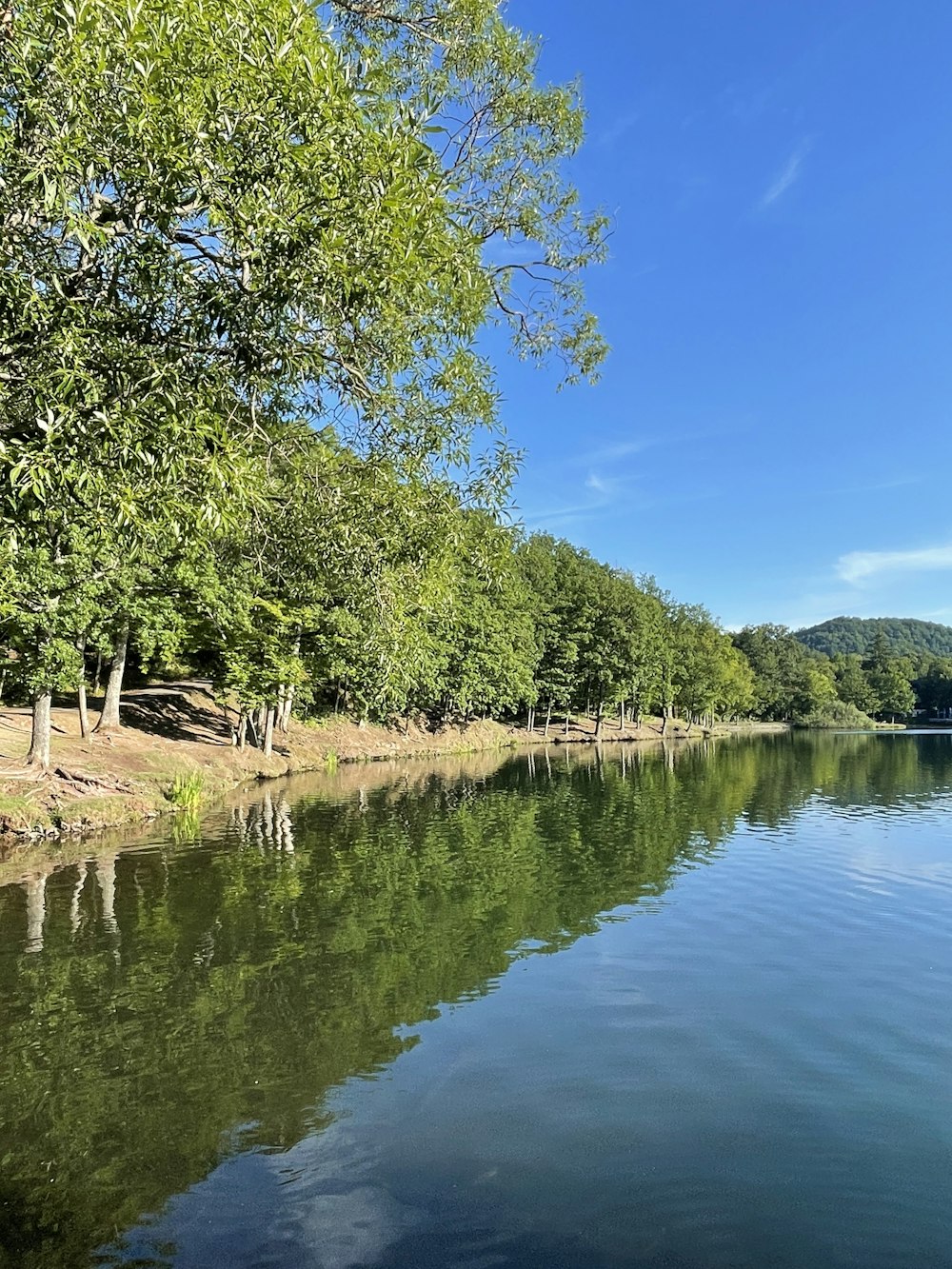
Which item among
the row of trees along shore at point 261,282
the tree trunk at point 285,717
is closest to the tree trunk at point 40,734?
the row of trees along shore at point 261,282

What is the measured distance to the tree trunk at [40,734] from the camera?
2638cm

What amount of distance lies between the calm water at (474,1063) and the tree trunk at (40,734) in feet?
20.4

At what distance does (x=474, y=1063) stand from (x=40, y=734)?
72.4 ft

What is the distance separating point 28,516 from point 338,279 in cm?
413

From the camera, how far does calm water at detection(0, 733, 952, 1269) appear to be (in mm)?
6969

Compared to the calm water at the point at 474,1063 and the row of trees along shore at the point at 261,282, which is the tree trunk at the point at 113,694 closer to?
the calm water at the point at 474,1063

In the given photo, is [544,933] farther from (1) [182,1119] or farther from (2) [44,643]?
(2) [44,643]

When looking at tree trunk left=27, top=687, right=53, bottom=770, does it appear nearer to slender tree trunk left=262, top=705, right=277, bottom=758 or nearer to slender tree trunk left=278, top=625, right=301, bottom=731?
slender tree trunk left=278, top=625, right=301, bottom=731

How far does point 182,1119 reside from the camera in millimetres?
8688

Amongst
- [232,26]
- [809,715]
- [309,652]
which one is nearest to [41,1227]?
[232,26]

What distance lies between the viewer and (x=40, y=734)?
26531mm

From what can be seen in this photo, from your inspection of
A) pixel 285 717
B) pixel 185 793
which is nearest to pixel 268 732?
pixel 285 717

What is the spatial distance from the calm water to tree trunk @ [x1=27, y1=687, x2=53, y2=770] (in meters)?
6.22

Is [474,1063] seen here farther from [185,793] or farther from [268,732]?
[268,732]
